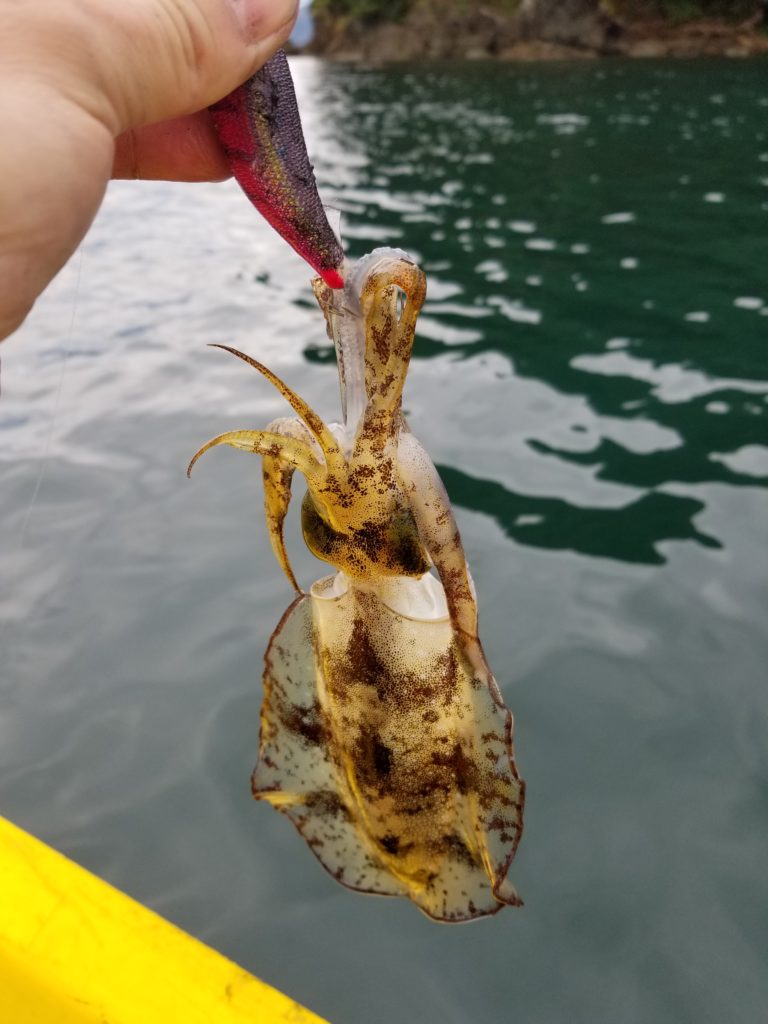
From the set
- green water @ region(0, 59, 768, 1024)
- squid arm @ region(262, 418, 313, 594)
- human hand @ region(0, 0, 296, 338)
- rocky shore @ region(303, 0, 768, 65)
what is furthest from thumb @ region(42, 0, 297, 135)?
rocky shore @ region(303, 0, 768, 65)

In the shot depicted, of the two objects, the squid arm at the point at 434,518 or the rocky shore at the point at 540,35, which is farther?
the rocky shore at the point at 540,35

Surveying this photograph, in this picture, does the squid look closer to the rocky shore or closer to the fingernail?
the fingernail

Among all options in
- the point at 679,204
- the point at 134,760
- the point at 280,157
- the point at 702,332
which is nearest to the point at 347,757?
the point at 280,157

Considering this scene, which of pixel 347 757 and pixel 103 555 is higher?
pixel 347 757

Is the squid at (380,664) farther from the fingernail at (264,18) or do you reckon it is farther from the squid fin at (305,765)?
the fingernail at (264,18)

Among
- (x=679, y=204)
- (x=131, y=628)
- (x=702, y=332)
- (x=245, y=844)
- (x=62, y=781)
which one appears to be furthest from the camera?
(x=679, y=204)

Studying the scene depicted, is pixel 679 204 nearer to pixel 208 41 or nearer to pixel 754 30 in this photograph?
pixel 208 41

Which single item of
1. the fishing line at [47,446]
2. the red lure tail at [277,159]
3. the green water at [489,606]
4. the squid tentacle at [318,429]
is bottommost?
the green water at [489,606]

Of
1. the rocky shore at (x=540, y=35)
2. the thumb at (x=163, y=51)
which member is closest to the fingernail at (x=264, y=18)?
the thumb at (x=163, y=51)
